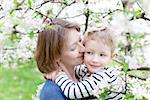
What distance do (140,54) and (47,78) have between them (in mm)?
825

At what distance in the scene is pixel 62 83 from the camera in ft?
9.03

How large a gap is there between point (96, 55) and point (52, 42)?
0.23 m

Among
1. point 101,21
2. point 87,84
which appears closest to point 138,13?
point 101,21

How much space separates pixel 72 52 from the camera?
2836 mm

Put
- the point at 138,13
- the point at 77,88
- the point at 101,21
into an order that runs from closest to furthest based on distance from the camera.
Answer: the point at 77,88, the point at 138,13, the point at 101,21

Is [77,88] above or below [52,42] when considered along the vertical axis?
below

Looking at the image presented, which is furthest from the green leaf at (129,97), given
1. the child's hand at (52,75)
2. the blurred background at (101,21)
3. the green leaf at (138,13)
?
the green leaf at (138,13)

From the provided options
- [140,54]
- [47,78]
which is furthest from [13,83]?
[47,78]

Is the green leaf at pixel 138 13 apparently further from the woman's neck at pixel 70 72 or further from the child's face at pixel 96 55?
the woman's neck at pixel 70 72

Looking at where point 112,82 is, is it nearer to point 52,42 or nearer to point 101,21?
point 52,42

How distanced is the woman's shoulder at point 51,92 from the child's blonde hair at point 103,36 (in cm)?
25

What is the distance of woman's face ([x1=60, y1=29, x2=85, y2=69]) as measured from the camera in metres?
2.82

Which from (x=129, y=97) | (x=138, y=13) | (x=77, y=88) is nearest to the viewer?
(x=129, y=97)

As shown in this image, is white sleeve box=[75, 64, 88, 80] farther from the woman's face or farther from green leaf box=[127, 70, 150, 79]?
green leaf box=[127, 70, 150, 79]
